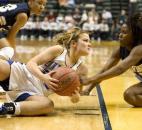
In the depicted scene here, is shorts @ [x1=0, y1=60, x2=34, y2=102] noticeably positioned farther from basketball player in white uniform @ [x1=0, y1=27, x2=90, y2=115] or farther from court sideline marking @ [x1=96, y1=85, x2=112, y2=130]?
court sideline marking @ [x1=96, y1=85, x2=112, y2=130]

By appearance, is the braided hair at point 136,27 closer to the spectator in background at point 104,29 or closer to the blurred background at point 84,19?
the blurred background at point 84,19

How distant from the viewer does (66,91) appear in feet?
11.7

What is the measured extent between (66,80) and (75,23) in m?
15.1

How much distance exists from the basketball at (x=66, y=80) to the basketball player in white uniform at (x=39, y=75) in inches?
1.8

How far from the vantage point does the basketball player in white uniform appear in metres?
3.57

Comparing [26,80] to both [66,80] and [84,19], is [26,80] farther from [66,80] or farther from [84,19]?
[84,19]

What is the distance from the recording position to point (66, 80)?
3.53m

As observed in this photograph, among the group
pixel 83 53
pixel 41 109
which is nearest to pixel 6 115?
pixel 41 109

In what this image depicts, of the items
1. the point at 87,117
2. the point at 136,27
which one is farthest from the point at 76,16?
the point at 87,117

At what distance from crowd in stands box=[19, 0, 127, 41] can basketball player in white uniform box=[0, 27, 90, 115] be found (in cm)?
1403

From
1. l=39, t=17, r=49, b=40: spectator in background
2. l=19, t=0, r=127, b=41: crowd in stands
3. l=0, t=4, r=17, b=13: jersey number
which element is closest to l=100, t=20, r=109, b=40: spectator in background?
l=19, t=0, r=127, b=41: crowd in stands

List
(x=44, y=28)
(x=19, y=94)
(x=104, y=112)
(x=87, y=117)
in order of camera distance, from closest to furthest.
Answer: (x=87, y=117)
(x=19, y=94)
(x=104, y=112)
(x=44, y=28)

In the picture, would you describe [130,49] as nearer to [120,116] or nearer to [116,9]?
[120,116]

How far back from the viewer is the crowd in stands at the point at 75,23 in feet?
59.7
